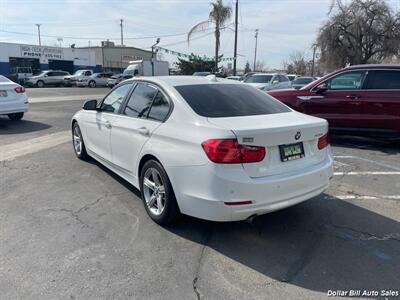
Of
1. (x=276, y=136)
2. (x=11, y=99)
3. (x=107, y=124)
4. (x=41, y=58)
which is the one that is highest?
(x=41, y=58)

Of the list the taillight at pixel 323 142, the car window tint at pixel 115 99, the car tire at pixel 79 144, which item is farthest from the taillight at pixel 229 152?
the car tire at pixel 79 144

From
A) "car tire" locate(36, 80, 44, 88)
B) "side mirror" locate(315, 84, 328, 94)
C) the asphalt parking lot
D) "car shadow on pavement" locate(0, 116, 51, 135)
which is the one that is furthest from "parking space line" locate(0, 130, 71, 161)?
"car tire" locate(36, 80, 44, 88)

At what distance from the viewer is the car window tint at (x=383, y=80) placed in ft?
23.9

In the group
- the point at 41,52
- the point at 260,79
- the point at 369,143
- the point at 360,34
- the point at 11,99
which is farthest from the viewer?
the point at 41,52

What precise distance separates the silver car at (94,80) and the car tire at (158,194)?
35481 mm

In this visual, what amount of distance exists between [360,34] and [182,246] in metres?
36.5

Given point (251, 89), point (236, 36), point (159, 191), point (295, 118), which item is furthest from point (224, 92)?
point (236, 36)

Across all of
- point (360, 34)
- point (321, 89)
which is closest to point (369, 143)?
point (321, 89)

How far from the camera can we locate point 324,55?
3625 cm

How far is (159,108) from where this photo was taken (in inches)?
157

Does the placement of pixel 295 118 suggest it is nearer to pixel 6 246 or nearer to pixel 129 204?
pixel 129 204

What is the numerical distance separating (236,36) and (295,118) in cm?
2995

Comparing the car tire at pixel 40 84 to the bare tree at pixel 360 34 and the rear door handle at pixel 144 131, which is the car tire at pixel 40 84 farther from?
the rear door handle at pixel 144 131

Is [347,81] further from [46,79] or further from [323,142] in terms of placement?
[46,79]
